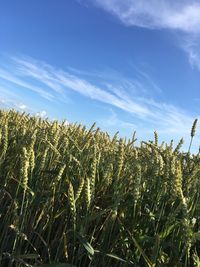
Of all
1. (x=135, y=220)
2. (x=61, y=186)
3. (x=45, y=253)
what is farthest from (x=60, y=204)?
(x=135, y=220)

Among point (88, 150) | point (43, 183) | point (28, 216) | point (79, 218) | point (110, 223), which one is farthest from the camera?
point (88, 150)

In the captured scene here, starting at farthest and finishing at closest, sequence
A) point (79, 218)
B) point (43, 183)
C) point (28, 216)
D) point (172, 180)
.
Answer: point (43, 183) < point (28, 216) < point (79, 218) < point (172, 180)

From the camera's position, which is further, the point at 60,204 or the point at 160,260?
the point at 60,204

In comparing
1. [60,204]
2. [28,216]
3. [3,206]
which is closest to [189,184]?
[60,204]

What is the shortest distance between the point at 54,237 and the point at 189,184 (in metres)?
1.23

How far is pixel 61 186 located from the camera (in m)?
4.08

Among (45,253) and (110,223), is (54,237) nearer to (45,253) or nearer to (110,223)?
(45,253)

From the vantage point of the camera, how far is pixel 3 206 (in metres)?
4.09

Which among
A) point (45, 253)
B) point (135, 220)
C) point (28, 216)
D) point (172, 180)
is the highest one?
point (172, 180)

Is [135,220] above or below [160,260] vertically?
above

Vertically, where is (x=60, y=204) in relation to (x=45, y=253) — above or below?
above

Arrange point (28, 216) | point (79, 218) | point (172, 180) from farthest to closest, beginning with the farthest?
point (28, 216) < point (79, 218) < point (172, 180)

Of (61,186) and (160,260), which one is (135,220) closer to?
(160,260)

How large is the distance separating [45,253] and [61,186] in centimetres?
66
